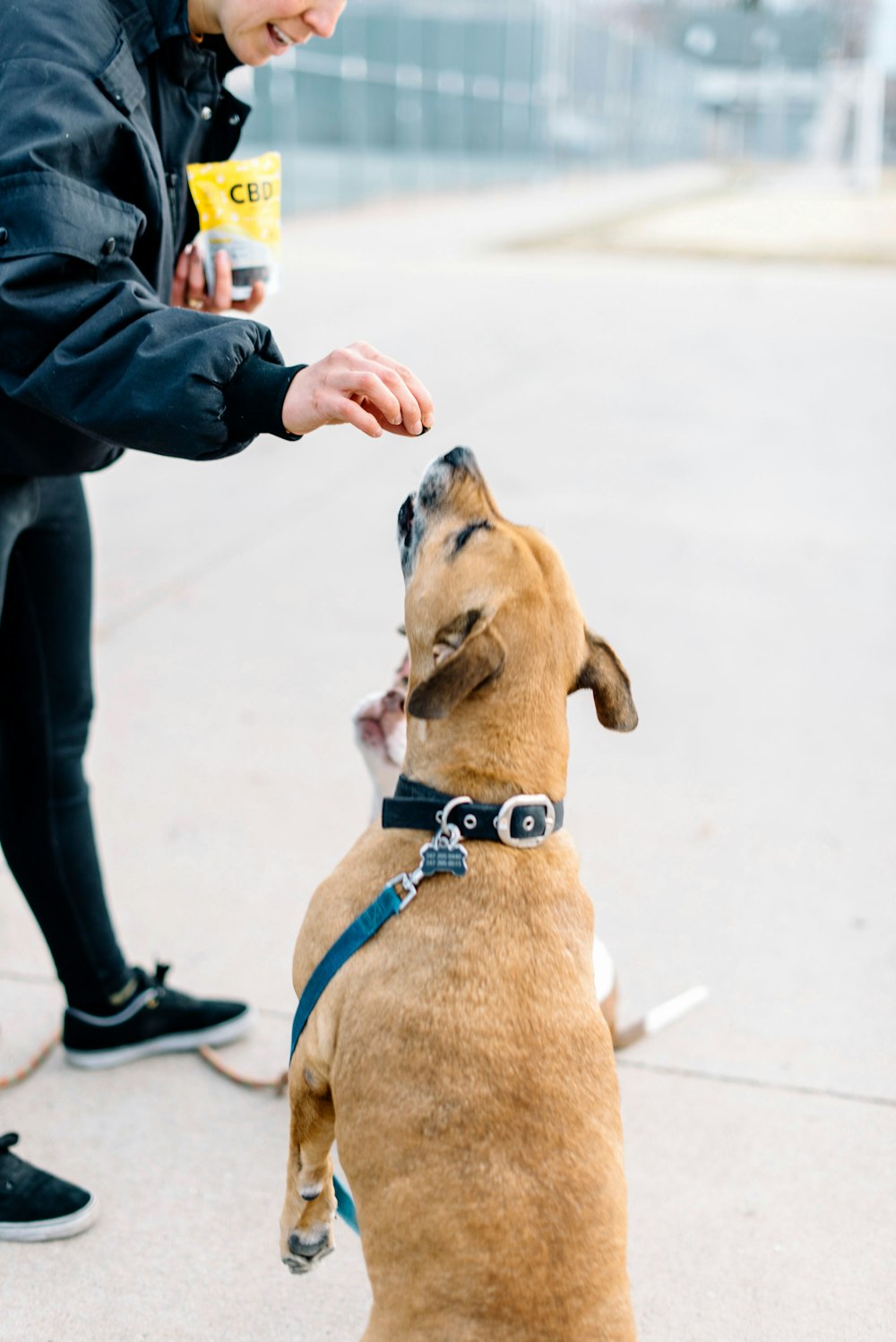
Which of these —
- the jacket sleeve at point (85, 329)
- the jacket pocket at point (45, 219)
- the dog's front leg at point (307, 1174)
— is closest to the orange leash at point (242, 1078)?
the dog's front leg at point (307, 1174)

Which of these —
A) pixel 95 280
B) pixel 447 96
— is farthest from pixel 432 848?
pixel 447 96

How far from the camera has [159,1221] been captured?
2689mm

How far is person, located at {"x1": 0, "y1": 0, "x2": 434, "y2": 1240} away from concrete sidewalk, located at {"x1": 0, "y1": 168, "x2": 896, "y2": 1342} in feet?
0.82

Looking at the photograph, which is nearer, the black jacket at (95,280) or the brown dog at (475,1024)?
the brown dog at (475,1024)

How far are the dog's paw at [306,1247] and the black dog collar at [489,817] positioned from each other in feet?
2.36

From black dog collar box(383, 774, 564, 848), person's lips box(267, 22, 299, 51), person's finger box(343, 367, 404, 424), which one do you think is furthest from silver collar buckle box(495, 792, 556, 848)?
person's lips box(267, 22, 299, 51)

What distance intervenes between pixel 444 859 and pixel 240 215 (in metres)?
1.39

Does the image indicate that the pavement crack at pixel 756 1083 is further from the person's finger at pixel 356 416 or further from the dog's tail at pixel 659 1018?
the person's finger at pixel 356 416

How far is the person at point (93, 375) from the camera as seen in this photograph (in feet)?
6.68

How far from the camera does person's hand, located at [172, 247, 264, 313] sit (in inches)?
107

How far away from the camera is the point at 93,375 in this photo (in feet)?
6.70

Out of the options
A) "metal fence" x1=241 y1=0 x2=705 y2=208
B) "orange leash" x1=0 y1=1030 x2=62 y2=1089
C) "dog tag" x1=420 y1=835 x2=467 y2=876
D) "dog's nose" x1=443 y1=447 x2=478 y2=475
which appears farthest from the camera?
"metal fence" x1=241 y1=0 x2=705 y2=208

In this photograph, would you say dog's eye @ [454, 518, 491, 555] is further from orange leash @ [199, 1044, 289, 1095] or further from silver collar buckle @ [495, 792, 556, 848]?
orange leash @ [199, 1044, 289, 1095]

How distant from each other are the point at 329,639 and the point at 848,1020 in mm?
2863
